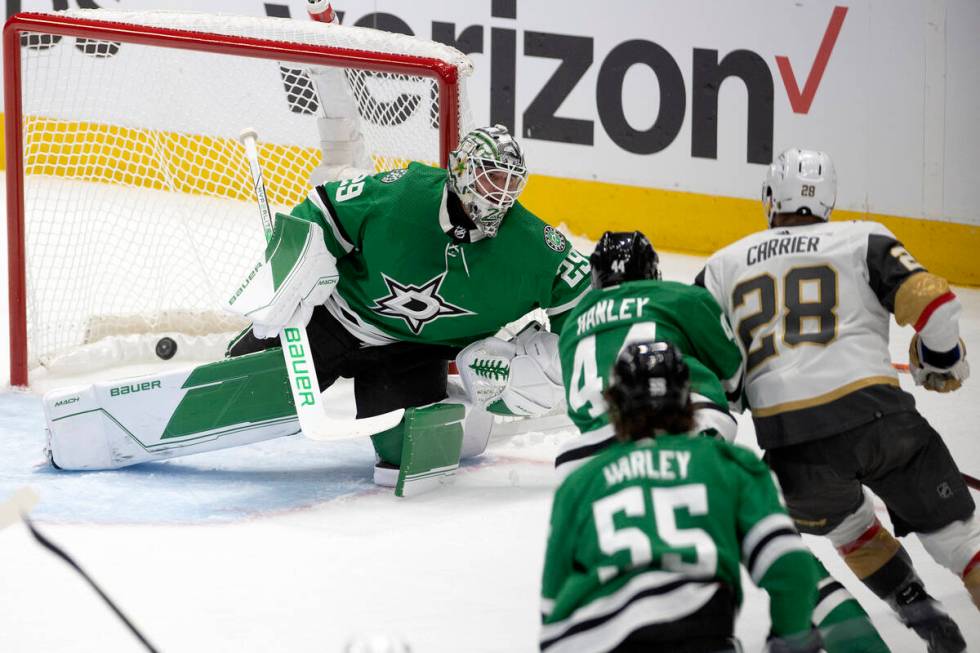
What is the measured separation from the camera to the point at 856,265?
2.39 metres

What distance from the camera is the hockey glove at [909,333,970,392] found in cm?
242

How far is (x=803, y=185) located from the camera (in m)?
2.51

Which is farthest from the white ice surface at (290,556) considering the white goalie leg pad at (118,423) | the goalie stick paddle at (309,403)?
the goalie stick paddle at (309,403)

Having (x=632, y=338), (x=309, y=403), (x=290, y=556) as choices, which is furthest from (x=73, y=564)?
(x=309, y=403)

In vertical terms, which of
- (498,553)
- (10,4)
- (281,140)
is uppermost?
(10,4)

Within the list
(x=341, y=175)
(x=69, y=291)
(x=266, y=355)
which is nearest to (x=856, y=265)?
(x=266, y=355)

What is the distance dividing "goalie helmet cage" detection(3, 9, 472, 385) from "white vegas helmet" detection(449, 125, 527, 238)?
729 millimetres

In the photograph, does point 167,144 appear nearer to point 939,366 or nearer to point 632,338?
point 632,338

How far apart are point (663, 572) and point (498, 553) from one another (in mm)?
1227

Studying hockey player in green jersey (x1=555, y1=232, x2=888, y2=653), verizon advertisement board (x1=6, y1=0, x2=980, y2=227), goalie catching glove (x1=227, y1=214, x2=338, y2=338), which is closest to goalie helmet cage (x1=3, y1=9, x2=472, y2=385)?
goalie catching glove (x1=227, y1=214, x2=338, y2=338)

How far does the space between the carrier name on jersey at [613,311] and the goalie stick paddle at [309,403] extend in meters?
0.94

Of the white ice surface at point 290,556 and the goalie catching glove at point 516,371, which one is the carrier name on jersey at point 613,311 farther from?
the goalie catching glove at point 516,371

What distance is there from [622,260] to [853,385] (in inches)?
17.7

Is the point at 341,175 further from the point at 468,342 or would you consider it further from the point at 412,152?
the point at 468,342
